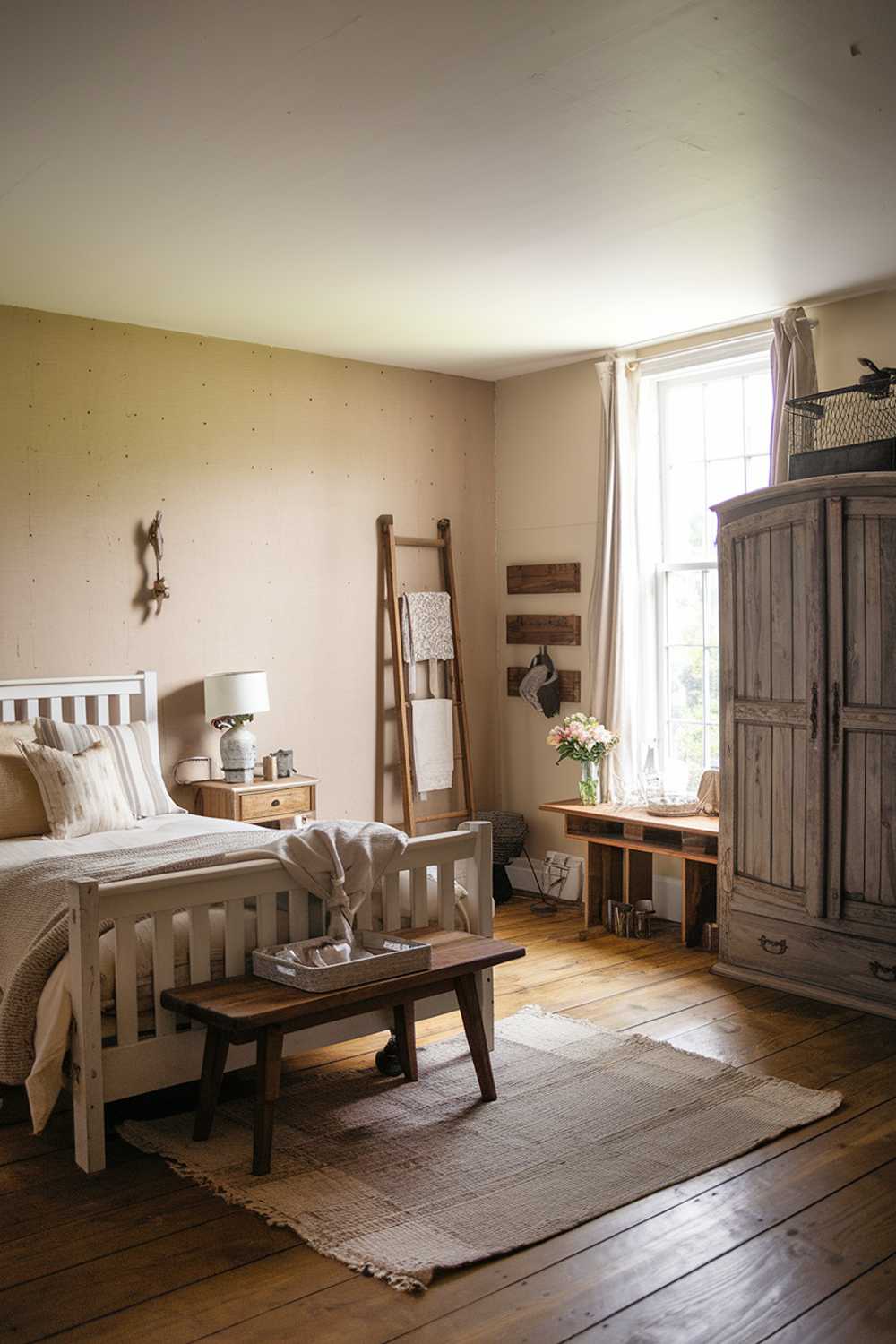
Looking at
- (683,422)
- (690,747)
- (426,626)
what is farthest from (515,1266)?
(683,422)

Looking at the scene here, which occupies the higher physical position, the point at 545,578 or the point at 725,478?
the point at 725,478

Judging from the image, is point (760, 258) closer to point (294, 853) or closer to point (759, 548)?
point (759, 548)

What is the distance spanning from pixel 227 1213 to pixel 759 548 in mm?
3002

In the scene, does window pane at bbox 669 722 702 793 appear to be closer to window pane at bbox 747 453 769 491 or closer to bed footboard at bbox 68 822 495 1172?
window pane at bbox 747 453 769 491

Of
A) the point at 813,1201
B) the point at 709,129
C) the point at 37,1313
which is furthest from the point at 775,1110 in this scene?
the point at 709,129

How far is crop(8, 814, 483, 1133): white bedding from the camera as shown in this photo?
9.85ft

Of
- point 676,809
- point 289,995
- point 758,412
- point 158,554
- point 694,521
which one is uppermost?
point 758,412

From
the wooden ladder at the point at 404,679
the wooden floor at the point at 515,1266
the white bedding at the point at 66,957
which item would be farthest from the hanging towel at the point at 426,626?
the wooden floor at the point at 515,1266

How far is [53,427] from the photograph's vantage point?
199 inches

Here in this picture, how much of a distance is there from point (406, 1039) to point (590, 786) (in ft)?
7.73

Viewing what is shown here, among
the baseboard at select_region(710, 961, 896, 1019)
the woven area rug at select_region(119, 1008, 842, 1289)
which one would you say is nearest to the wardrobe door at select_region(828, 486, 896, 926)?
the baseboard at select_region(710, 961, 896, 1019)

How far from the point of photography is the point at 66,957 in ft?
10.1

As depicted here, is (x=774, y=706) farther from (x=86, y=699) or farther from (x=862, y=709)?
(x=86, y=699)

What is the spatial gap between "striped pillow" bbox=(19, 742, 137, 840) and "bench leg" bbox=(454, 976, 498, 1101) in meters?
1.70
